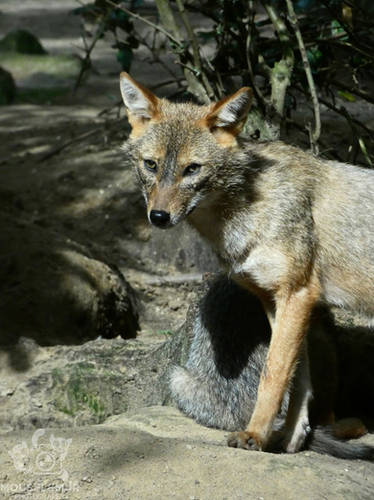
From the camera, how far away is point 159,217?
4652 millimetres

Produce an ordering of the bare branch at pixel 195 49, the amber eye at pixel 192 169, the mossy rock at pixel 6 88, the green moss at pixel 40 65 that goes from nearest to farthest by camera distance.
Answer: the amber eye at pixel 192 169 < the bare branch at pixel 195 49 < the mossy rock at pixel 6 88 < the green moss at pixel 40 65

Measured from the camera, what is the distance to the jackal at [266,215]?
4875mm

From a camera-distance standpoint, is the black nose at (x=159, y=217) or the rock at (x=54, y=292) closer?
the black nose at (x=159, y=217)

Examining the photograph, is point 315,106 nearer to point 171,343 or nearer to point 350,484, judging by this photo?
point 171,343

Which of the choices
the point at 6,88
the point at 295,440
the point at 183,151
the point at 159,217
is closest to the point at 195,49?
the point at 183,151

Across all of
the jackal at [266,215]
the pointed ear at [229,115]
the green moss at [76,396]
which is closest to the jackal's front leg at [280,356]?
the jackal at [266,215]

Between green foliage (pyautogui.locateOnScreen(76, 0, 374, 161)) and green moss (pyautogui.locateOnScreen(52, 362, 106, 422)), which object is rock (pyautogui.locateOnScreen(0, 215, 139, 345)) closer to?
green moss (pyautogui.locateOnScreen(52, 362, 106, 422))

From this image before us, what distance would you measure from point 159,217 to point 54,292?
3023 mm

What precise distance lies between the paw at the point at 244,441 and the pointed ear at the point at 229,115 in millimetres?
1798

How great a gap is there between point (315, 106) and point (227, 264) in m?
2.22

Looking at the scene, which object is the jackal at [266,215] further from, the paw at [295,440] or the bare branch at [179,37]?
the bare branch at [179,37]

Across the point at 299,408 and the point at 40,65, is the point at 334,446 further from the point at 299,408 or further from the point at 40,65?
the point at 40,65

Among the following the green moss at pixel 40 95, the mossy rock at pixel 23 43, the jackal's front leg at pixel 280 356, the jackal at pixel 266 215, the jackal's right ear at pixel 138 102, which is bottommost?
the green moss at pixel 40 95

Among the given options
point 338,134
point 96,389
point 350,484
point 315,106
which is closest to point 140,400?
point 96,389
